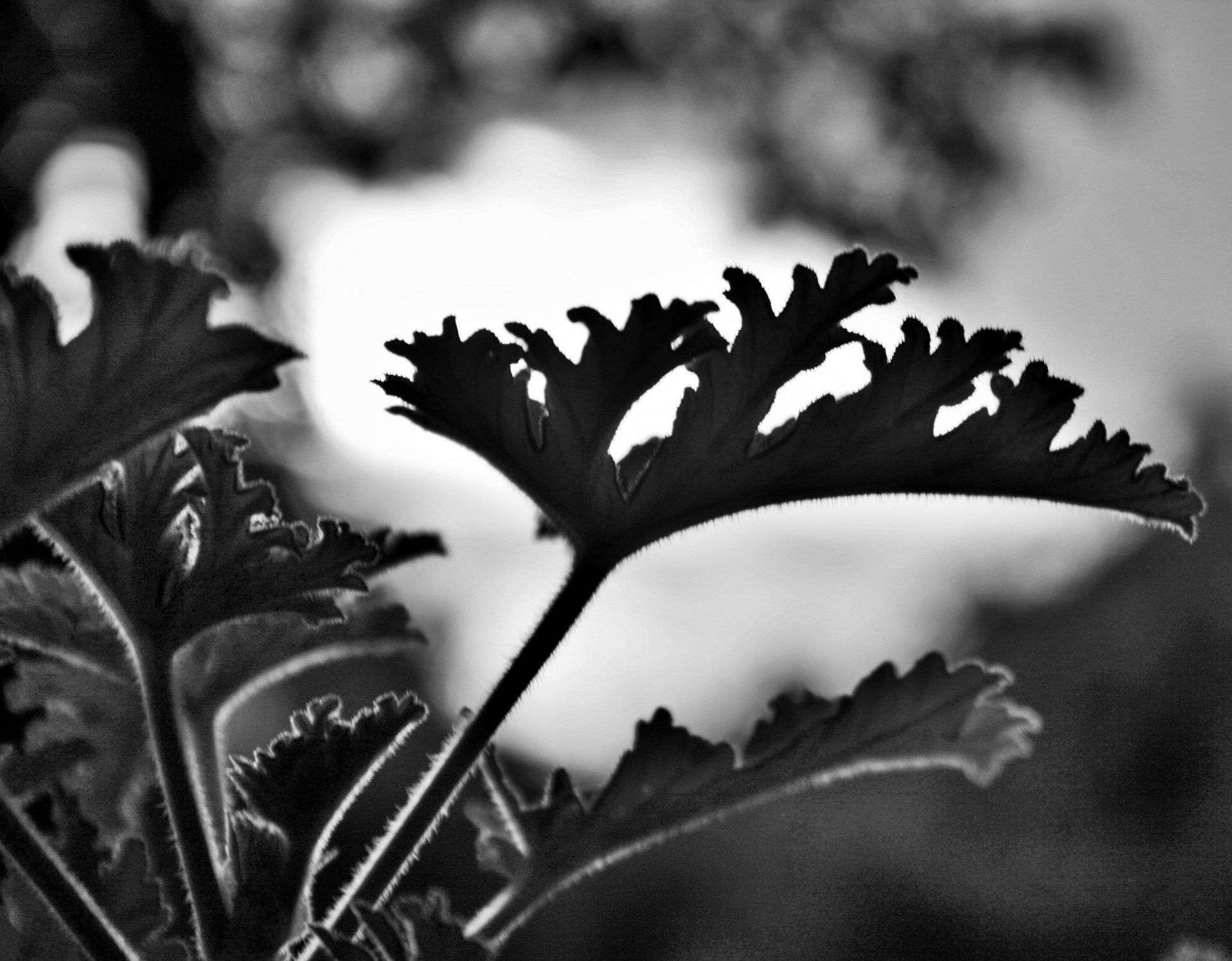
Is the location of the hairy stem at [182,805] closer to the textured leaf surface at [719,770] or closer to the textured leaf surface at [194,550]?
the textured leaf surface at [194,550]

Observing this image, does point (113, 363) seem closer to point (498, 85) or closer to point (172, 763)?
point (172, 763)

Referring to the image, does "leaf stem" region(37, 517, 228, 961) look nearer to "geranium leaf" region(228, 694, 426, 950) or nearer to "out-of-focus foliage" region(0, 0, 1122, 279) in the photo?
"geranium leaf" region(228, 694, 426, 950)

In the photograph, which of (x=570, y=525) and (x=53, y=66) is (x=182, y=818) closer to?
(x=570, y=525)

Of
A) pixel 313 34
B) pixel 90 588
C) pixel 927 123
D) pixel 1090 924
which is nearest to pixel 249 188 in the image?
pixel 313 34

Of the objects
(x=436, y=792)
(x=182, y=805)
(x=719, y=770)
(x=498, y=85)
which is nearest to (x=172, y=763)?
(x=182, y=805)

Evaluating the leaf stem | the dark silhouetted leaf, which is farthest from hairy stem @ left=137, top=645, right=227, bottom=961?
the dark silhouetted leaf

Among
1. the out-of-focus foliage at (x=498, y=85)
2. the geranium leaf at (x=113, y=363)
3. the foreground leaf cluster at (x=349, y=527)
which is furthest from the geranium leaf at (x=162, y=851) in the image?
the out-of-focus foliage at (x=498, y=85)
